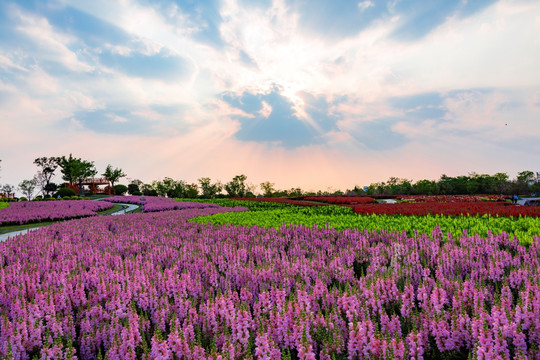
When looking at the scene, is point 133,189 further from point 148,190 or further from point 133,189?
point 148,190

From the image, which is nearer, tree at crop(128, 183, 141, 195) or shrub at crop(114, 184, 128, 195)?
shrub at crop(114, 184, 128, 195)

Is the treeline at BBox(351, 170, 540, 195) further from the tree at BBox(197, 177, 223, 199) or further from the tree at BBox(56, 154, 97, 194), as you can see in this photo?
the tree at BBox(56, 154, 97, 194)

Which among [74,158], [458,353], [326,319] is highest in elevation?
[74,158]

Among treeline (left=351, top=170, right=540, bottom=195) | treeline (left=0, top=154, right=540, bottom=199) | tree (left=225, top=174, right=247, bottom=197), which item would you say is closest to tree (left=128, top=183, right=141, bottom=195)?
treeline (left=0, top=154, right=540, bottom=199)

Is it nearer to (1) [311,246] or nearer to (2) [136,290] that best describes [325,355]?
(2) [136,290]

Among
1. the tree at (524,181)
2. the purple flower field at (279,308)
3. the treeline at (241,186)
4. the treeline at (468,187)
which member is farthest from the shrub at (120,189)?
the tree at (524,181)

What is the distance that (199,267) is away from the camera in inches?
251

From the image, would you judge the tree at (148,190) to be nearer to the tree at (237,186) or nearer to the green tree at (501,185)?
Answer: the tree at (237,186)

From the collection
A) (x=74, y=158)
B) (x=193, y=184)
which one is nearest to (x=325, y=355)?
(x=193, y=184)

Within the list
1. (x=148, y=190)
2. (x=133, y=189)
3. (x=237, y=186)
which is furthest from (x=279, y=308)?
(x=133, y=189)

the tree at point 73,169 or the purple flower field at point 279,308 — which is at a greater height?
Answer: the tree at point 73,169

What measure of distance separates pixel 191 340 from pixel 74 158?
296ft

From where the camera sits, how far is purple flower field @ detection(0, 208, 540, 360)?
130 inches

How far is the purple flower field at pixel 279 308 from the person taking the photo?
3295mm
